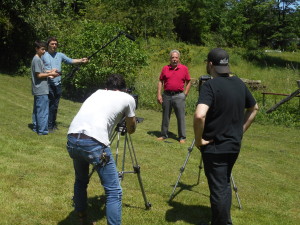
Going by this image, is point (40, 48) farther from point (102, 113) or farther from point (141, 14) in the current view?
point (141, 14)

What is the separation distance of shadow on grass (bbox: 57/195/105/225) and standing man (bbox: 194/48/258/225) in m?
1.35

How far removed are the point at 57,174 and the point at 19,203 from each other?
1.13m

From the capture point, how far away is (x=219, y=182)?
12.5 ft

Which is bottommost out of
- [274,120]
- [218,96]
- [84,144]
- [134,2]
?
[274,120]

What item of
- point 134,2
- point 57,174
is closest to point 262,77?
point 134,2

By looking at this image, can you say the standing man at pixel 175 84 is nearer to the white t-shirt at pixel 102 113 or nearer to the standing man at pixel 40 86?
Answer: the standing man at pixel 40 86

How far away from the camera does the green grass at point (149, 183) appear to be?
4.59 meters

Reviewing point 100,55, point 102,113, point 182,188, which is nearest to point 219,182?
point 102,113

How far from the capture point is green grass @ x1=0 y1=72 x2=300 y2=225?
4586 millimetres

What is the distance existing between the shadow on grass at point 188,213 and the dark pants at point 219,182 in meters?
0.79

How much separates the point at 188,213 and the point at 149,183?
1.04 metres

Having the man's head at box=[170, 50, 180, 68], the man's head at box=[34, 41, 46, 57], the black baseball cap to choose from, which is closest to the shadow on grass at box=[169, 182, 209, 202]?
the black baseball cap

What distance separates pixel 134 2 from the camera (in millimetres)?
28141

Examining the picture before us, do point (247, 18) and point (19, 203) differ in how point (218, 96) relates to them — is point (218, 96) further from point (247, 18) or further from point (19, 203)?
point (247, 18)
